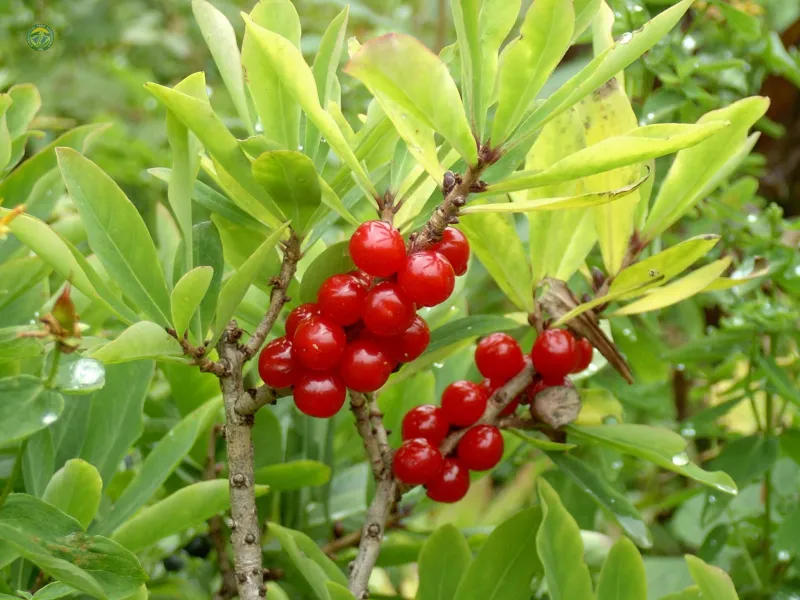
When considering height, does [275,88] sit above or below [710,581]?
above

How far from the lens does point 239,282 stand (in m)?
0.60

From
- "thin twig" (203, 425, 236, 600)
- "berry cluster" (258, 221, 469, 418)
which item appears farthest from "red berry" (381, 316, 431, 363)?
"thin twig" (203, 425, 236, 600)

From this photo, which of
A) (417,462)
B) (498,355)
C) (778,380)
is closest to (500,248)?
(498,355)

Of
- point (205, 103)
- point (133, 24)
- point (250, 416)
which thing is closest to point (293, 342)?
point (250, 416)

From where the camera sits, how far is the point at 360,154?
2.10 feet

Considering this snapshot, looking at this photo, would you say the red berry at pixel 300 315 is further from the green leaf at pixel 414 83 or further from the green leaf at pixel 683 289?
the green leaf at pixel 683 289

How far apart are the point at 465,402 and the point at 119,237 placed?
1.05 feet

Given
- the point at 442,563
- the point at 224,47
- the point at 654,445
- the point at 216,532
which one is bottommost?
the point at 216,532

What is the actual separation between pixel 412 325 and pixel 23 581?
16.5 inches

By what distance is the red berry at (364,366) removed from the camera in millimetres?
616

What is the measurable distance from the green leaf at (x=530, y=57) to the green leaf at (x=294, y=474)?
14.8 inches

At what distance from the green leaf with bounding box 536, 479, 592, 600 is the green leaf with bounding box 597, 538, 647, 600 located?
2 cm

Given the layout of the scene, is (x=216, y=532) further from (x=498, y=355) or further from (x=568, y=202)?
(x=568, y=202)

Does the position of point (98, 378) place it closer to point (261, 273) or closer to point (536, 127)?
point (261, 273)
